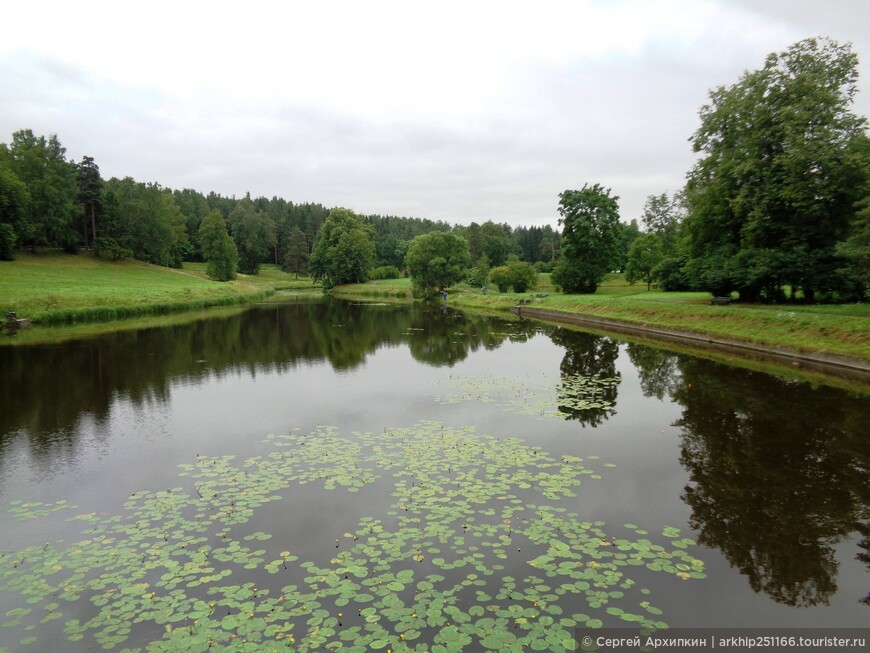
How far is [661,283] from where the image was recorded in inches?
2179

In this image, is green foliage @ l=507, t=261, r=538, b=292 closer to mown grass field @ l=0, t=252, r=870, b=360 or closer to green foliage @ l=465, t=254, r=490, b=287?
mown grass field @ l=0, t=252, r=870, b=360

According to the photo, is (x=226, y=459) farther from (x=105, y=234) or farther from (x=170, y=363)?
(x=105, y=234)

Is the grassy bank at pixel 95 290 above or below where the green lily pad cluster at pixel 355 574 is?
above

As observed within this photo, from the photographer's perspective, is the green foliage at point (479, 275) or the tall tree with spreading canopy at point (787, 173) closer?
the tall tree with spreading canopy at point (787, 173)

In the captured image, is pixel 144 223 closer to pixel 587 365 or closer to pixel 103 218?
pixel 103 218

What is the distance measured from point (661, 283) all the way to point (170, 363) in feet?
164

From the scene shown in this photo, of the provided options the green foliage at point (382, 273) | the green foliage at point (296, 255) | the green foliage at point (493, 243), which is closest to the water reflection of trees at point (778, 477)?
the green foliage at point (382, 273)

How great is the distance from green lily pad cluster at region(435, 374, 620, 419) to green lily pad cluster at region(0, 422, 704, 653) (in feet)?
21.2

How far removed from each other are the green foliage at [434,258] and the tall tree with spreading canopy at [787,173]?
5038 centimetres

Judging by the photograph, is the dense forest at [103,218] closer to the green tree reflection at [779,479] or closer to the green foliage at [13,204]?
the green foliage at [13,204]

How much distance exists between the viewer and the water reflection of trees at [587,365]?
648 inches

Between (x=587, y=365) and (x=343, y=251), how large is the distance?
266ft

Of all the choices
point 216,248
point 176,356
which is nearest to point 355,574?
point 176,356

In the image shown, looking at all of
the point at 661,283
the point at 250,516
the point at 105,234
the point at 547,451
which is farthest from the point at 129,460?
the point at 105,234
